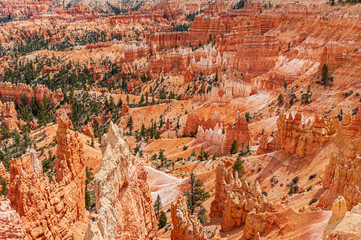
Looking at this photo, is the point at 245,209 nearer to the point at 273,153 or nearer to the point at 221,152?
the point at 273,153

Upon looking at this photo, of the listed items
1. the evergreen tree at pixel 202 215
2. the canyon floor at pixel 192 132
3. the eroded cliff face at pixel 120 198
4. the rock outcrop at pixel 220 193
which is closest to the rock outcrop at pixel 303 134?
the canyon floor at pixel 192 132

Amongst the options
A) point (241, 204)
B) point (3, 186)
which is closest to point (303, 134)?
point (241, 204)

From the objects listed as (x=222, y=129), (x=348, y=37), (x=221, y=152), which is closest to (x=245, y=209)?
(x=221, y=152)

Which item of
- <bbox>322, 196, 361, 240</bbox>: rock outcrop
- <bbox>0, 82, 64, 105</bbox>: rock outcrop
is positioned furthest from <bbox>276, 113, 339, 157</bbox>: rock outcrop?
<bbox>0, 82, 64, 105</bbox>: rock outcrop

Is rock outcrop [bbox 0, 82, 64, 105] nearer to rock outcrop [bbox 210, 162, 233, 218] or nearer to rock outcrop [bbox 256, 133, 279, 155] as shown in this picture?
rock outcrop [bbox 256, 133, 279, 155]

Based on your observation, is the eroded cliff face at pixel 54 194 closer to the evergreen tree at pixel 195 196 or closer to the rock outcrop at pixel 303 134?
the evergreen tree at pixel 195 196
